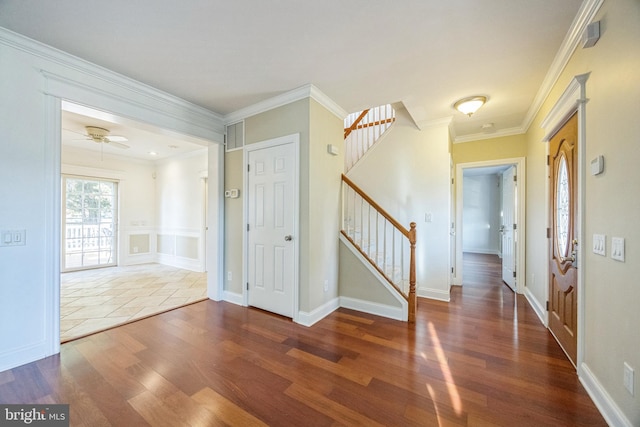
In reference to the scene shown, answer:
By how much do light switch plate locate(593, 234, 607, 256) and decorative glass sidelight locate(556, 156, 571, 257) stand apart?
2.32ft

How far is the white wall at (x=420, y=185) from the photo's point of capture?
12.2 ft

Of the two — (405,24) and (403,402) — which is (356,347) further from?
(405,24)

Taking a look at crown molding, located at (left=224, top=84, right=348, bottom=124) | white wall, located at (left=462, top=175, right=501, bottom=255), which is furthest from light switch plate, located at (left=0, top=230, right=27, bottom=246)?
white wall, located at (left=462, top=175, right=501, bottom=255)

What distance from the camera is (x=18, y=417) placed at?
1544 millimetres

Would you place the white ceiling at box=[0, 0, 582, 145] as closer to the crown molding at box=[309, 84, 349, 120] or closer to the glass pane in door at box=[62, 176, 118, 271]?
the crown molding at box=[309, 84, 349, 120]

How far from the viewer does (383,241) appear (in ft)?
11.7

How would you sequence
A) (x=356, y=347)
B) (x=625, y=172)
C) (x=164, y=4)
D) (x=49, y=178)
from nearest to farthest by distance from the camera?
(x=625, y=172)
(x=164, y=4)
(x=49, y=178)
(x=356, y=347)

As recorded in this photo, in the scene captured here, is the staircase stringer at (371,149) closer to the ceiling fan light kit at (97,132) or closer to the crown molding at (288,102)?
the crown molding at (288,102)

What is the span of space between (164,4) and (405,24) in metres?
1.68

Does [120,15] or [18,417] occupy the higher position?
[120,15]

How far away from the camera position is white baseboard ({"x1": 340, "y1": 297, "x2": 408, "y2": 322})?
2.98 m

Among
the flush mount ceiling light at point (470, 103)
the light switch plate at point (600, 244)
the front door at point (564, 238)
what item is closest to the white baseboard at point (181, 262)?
the flush mount ceiling light at point (470, 103)

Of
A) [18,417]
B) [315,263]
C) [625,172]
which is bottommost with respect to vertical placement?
[18,417]

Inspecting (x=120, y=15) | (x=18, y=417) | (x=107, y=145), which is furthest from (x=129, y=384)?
(x=107, y=145)
